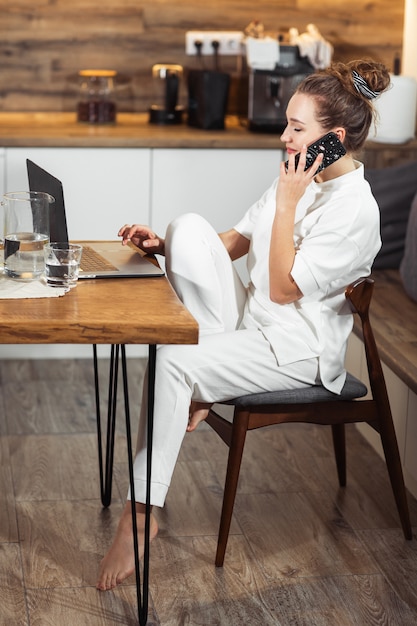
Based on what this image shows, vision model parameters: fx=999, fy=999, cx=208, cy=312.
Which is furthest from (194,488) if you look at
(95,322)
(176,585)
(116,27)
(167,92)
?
(116,27)

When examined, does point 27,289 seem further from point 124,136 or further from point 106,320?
point 124,136

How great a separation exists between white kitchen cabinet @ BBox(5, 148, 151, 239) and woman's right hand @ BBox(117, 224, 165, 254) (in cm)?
143

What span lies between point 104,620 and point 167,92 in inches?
104

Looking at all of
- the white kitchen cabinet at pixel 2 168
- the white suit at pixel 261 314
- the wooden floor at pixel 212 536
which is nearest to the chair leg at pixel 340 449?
the wooden floor at pixel 212 536

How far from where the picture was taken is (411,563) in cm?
251

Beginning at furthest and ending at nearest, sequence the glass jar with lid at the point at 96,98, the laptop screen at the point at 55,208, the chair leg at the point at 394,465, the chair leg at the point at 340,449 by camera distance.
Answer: the glass jar with lid at the point at 96,98 → the chair leg at the point at 340,449 → the chair leg at the point at 394,465 → the laptop screen at the point at 55,208

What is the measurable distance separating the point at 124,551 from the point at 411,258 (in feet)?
5.33

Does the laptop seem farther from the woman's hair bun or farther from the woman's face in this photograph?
the woman's hair bun

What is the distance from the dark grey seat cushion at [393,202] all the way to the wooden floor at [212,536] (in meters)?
0.80

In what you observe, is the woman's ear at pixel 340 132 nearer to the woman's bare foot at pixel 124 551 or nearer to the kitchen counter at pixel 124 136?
the woman's bare foot at pixel 124 551

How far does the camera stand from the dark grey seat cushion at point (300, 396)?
7.80 feet

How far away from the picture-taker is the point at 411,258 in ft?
11.2

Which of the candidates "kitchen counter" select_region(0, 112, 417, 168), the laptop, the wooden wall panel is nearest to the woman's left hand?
the laptop

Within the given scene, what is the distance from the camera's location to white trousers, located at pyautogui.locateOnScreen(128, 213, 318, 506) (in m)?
2.24
